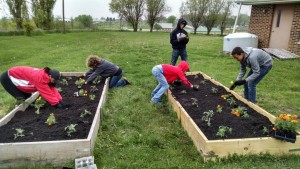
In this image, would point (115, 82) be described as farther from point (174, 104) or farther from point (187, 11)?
point (187, 11)

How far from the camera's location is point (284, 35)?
12.7 meters

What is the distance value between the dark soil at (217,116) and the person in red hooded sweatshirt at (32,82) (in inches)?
103

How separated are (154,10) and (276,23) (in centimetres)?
3796

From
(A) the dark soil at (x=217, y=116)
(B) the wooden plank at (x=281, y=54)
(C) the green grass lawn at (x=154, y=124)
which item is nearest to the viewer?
(C) the green grass lawn at (x=154, y=124)

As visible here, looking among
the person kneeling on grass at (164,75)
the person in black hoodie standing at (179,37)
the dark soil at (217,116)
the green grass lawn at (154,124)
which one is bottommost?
the green grass lawn at (154,124)

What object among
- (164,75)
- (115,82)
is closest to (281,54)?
(164,75)

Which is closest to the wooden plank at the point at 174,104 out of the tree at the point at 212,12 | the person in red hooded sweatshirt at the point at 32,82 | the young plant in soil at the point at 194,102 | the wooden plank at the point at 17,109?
the young plant in soil at the point at 194,102

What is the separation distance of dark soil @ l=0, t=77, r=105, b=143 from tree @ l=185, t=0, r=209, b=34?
4212 centimetres

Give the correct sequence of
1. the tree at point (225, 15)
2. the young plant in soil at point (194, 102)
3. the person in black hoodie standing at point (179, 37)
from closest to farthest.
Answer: the young plant in soil at point (194, 102) < the person in black hoodie standing at point (179, 37) < the tree at point (225, 15)

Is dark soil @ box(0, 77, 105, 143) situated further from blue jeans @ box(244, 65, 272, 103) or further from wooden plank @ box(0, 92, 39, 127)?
blue jeans @ box(244, 65, 272, 103)

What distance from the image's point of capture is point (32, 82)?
4.93m

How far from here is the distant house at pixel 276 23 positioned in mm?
12039

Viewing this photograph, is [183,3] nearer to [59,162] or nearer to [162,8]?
[162,8]

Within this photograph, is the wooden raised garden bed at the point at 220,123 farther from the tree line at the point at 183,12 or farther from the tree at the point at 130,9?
the tree at the point at 130,9
